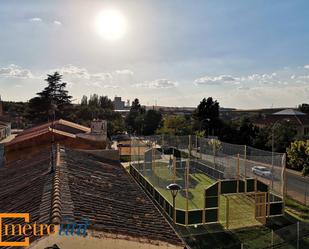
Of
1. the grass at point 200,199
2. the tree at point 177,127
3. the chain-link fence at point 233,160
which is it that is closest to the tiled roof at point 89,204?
the grass at point 200,199

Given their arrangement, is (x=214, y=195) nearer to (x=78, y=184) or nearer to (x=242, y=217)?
(x=242, y=217)

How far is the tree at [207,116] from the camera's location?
145 feet

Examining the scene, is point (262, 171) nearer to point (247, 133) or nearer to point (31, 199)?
point (31, 199)

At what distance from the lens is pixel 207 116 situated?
45.6m

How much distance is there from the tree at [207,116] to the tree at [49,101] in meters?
22.1

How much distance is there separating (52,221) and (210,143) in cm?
2250

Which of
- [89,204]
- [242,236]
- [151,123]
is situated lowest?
[242,236]

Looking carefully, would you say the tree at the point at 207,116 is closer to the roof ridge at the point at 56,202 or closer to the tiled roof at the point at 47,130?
the tiled roof at the point at 47,130

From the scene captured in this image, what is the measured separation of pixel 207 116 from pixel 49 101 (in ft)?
82.2

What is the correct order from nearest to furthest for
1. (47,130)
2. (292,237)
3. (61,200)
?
1. (61,200)
2. (292,237)
3. (47,130)

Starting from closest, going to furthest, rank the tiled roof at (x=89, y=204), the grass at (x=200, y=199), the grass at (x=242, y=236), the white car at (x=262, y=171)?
1. the tiled roof at (x=89, y=204)
2. the grass at (x=242, y=236)
3. the grass at (x=200, y=199)
4. the white car at (x=262, y=171)

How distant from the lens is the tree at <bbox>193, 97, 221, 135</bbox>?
1743 inches

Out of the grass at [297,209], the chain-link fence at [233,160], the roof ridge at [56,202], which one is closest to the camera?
the roof ridge at [56,202]

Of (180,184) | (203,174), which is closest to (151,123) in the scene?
(203,174)
